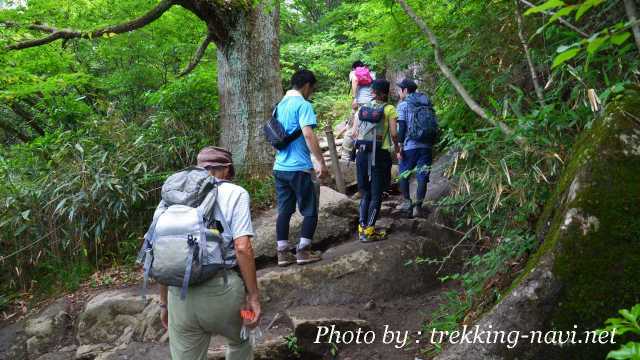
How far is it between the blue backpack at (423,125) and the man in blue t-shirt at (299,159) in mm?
1810

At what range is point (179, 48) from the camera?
9.99 m

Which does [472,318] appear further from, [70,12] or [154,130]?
[70,12]

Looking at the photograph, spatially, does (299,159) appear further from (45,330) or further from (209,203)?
(45,330)

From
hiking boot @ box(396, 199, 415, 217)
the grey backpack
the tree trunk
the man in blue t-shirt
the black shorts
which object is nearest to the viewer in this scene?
the grey backpack

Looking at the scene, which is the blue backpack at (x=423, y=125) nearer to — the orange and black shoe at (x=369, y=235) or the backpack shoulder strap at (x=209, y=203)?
the orange and black shoe at (x=369, y=235)

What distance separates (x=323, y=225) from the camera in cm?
711

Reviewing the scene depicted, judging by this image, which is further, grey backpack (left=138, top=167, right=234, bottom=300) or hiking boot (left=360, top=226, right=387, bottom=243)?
hiking boot (left=360, top=226, right=387, bottom=243)

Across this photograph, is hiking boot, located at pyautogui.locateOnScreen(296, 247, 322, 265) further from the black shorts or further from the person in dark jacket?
the person in dark jacket

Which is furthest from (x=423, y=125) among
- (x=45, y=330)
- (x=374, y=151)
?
(x=45, y=330)

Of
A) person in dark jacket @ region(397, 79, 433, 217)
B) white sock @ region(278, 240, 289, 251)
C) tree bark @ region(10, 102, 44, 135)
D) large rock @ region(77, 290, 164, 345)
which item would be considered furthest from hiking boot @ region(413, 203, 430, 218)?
tree bark @ region(10, 102, 44, 135)

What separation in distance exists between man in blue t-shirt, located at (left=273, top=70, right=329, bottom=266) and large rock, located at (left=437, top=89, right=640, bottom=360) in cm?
304

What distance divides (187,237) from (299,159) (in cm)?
258

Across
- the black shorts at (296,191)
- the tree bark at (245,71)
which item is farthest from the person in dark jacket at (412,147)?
the tree bark at (245,71)

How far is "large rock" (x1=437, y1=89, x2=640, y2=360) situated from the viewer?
8.64 ft
